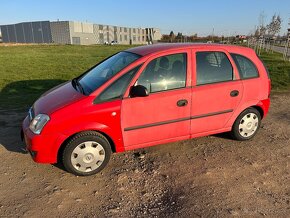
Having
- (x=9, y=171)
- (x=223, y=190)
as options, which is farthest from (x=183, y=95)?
(x=9, y=171)

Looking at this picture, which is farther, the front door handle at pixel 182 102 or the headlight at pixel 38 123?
the front door handle at pixel 182 102

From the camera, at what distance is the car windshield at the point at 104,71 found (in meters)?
4.15

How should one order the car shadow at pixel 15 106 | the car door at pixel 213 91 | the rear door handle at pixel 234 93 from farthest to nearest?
1. the car shadow at pixel 15 106
2. the rear door handle at pixel 234 93
3. the car door at pixel 213 91

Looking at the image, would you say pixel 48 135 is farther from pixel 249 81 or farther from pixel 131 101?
pixel 249 81

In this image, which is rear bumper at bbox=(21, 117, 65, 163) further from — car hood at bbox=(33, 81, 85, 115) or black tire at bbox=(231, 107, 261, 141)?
black tire at bbox=(231, 107, 261, 141)

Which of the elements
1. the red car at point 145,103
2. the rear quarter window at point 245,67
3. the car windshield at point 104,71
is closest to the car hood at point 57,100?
the red car at point 145,103

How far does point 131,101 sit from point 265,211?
6.83ft

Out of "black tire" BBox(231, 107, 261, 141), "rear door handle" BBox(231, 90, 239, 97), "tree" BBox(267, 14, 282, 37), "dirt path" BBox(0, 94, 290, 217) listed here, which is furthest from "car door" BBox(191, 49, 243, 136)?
"tree" BBox(267, 14, 282, 37)

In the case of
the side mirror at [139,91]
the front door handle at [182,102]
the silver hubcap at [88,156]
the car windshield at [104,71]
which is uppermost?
the car windshield at [104,71]

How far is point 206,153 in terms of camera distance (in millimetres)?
4691

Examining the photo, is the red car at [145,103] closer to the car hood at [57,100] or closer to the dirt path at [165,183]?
the car hood at [57,100]

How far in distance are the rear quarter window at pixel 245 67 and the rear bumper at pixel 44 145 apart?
293 cm

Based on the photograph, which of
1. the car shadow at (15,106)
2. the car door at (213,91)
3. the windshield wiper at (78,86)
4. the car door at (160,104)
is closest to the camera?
the car door at (160,104)

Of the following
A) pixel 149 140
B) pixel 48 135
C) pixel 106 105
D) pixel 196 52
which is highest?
pixel 196 52
